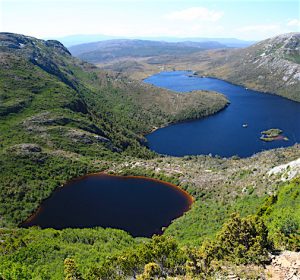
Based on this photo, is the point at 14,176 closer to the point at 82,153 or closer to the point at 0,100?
the point at 82,153

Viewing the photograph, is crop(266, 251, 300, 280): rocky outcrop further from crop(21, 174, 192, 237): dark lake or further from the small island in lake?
the small island in lake

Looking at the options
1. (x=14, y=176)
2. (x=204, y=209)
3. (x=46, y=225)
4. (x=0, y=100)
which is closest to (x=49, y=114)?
(x=0, y=100)

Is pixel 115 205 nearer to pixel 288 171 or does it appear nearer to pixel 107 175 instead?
pixel 107 175

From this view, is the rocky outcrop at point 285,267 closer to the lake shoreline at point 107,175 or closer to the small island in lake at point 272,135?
the lake shoreline at point 107,175

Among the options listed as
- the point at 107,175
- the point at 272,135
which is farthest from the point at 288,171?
the point at 272,135

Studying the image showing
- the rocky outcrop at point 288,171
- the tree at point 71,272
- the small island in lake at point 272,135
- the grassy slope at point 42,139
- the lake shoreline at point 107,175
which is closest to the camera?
the tree at point 71,272

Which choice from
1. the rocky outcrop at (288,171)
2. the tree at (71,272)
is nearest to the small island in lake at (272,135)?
the rocky outcrop at (288,171)

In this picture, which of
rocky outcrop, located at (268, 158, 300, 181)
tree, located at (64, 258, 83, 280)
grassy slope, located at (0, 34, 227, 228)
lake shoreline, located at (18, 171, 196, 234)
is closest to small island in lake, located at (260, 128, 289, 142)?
grassy slope, located at (0, 34, 227, 228)

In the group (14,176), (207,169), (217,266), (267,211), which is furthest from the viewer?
(207,169)
